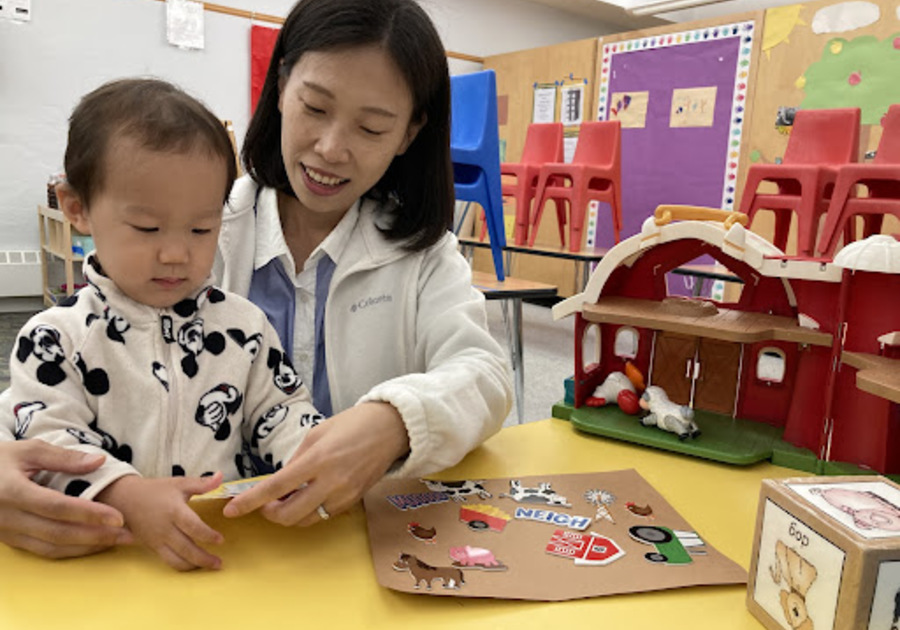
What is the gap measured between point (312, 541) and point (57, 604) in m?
0.18

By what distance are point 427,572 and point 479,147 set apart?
1.98m

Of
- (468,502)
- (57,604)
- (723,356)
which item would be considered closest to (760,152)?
(723,356)

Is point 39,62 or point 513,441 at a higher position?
point 39,62

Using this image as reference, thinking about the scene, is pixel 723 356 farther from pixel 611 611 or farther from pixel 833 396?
pixel 611 611

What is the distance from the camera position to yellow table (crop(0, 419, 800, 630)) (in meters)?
0.45

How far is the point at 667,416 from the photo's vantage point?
2.65 ft

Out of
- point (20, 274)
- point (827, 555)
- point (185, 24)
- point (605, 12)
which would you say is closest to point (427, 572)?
point (827, 555)

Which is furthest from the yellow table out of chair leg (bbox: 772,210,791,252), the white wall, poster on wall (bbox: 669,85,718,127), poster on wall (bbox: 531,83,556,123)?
poster on wall (bbox: 531,83,556,123)

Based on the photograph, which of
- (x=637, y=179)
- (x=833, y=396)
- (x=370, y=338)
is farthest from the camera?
(x=637, y=179)

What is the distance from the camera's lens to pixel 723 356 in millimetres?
879

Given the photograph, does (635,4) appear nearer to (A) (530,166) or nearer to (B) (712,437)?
(A) (530,166)

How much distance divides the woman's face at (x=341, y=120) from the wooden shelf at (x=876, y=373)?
0.56m

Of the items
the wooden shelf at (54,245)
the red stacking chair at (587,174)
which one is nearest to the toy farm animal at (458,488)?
the red stacking chair at (587,174)

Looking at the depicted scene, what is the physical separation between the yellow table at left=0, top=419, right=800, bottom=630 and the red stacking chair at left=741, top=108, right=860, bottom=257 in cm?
230
